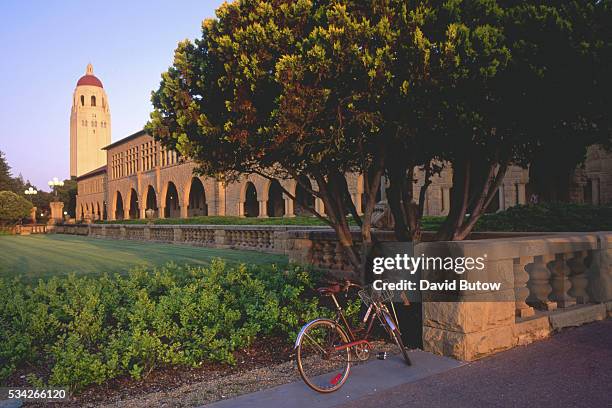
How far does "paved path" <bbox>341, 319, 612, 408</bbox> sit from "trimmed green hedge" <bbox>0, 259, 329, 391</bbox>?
1.77 m

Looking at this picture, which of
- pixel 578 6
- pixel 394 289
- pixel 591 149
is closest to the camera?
pixel 578 6

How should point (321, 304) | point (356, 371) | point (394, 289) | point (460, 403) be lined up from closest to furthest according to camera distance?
point (460, 403) < point (356, 371) < point (394, 289) < point (321, 304)

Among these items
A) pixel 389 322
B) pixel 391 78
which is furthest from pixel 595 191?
pixel 389 322

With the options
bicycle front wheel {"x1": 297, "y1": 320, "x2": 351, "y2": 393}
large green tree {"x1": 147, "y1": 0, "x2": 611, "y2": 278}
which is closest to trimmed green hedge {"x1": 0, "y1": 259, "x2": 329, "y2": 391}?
bicycle front wheel {"x1": 297, "y1": 320, "x2": 351, "y2": 393}

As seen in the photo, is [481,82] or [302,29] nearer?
[481,82]

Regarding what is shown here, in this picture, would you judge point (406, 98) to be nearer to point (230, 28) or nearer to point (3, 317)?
point (230, 28)

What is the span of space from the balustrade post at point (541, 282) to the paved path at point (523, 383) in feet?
2.45

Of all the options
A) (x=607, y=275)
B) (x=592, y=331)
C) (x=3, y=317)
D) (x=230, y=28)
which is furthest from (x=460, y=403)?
(x=3, y=317)

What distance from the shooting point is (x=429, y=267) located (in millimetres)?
5090

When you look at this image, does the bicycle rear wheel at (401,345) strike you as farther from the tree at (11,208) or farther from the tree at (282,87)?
the tree at (11,208)

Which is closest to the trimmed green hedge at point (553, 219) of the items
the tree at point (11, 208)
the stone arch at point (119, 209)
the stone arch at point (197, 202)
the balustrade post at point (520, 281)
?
the balustrade post at point (520, 281)

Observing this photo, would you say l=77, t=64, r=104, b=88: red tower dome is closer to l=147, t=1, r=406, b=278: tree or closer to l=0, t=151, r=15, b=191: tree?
l=0, t=151, r=15, b=191: tree

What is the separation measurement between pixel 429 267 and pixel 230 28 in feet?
11.9

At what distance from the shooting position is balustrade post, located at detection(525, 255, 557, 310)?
19.1 ft
